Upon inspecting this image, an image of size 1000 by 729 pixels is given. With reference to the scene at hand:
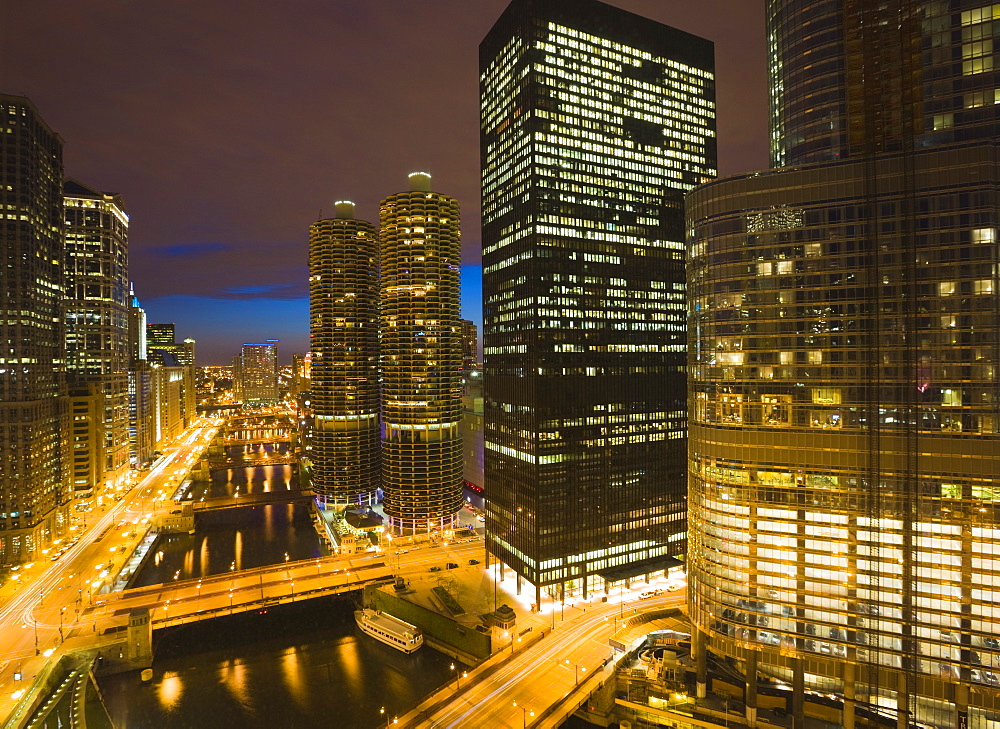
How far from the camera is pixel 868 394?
71.4 metres

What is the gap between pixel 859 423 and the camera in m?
72.0

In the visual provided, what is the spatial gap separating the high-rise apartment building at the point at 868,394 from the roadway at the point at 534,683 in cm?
1811

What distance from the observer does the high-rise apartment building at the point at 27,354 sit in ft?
439

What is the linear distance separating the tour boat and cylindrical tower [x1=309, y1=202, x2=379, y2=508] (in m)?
75.5

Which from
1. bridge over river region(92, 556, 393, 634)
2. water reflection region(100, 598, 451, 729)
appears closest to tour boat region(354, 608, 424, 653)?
water reflection region(100, 598, 451, 729)

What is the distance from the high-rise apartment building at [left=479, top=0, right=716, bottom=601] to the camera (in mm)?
113125

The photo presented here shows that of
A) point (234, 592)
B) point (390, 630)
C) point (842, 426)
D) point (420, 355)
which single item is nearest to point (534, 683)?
point (390, 630)


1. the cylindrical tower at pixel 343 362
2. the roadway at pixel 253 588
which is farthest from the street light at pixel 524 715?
the cylindrical tower at pixel 343 362

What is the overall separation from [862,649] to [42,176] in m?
210

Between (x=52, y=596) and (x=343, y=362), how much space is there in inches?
3978

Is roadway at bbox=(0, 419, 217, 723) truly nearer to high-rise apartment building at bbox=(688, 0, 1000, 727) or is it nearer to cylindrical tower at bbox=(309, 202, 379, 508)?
cylindrical tower at bbox=(309, 202, 379, 508)

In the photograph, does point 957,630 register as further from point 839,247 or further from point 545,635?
point 545,635

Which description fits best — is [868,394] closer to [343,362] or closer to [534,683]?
[534,683]

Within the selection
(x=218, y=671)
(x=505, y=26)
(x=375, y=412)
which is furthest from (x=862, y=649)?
(x=375, y=412)
